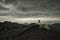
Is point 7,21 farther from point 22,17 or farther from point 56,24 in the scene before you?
point 56,24

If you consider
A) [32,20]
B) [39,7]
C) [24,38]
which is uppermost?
[39,7]

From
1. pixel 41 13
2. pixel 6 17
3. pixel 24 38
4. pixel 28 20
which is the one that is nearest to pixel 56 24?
pixel 41 13

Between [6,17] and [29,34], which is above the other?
[6,17]

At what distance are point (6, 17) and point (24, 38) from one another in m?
0.53

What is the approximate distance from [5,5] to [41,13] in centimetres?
47

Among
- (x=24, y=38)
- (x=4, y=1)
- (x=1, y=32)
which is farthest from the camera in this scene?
(x=4, y=1)

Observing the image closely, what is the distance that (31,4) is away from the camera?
1.49 m

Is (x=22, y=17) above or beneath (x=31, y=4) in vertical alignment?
beneath

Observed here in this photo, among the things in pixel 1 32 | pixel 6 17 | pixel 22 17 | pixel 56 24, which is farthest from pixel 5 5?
pixel 56 24

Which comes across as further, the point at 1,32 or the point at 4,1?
the point at 4,1

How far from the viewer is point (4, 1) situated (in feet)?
4.83

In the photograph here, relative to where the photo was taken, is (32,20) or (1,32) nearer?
(1,32)

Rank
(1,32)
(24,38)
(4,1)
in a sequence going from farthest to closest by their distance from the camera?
(4,1)
(1,32)
(24,38)

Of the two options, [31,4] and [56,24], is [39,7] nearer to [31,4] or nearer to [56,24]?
[31,4]
